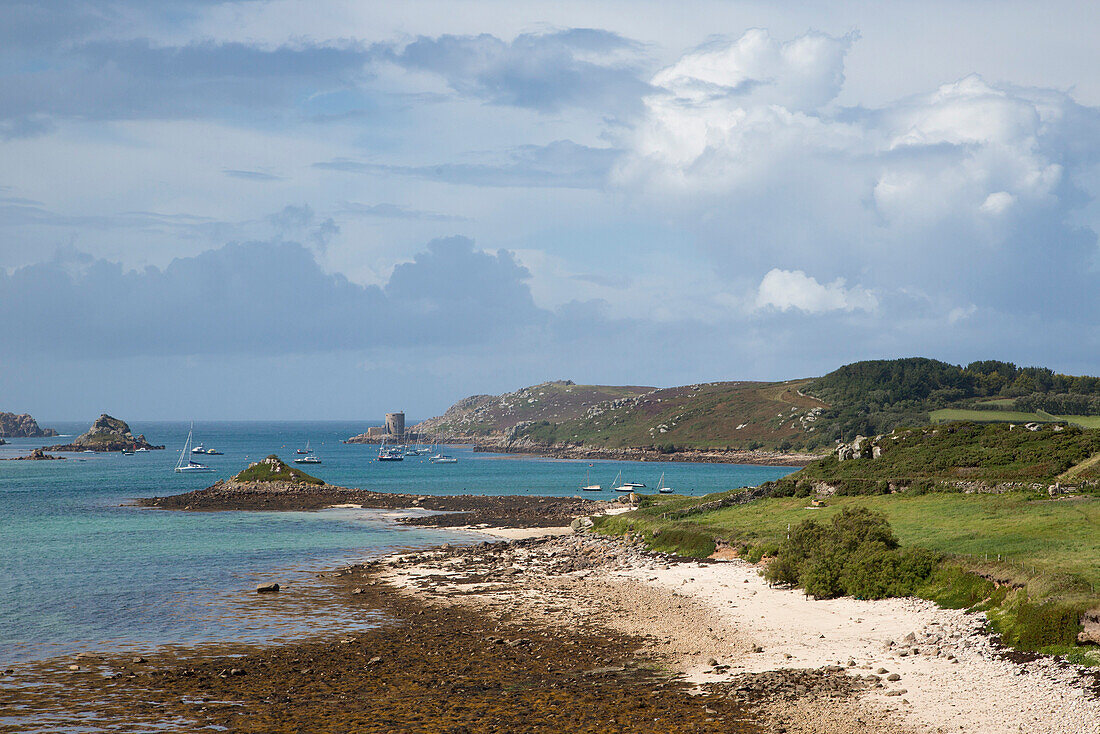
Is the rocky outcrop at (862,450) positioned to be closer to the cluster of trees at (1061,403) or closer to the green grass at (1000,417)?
the green grass at (1000,417)

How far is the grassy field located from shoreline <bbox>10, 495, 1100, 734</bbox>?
146007 mm

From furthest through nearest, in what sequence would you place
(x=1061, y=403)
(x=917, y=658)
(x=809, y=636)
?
(x=1061, y=403)
(x=809, y=636)
(x=917, y=658)

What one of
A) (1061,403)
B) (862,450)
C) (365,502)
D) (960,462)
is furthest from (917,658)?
(1061,403)

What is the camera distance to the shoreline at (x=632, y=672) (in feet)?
72.4

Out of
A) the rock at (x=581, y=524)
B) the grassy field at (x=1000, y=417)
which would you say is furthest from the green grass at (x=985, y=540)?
the grassy field at (x=1000, y=417)

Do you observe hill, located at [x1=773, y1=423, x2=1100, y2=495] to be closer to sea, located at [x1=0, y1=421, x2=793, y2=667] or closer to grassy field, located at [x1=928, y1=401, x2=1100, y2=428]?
sea, located at [x1=0, y1=421, x2=793, y2=667]

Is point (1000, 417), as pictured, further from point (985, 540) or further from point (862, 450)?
point (985, 540)

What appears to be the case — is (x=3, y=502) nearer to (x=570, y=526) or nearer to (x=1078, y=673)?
(x=570, y=526)

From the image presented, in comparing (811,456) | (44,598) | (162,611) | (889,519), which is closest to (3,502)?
(44,598)

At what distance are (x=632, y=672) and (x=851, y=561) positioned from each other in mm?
14283

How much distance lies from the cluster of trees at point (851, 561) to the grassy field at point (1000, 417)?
13783 centimetres

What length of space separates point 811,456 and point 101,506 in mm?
142783

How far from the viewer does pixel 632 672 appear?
88.4 ft

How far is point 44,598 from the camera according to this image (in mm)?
41719
